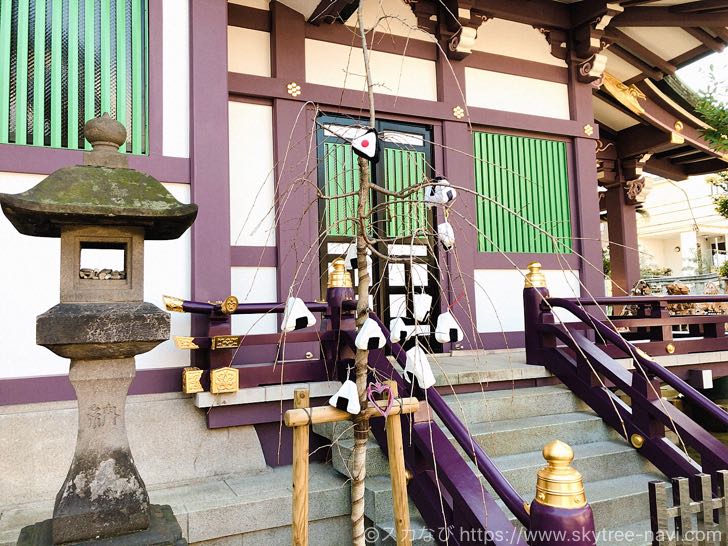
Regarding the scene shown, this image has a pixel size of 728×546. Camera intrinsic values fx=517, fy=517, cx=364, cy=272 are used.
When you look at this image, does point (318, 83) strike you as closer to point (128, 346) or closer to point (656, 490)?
point (128, 346)

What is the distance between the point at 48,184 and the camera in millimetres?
2490

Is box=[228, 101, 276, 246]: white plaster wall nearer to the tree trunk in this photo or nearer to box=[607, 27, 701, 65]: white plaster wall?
the tree trunk

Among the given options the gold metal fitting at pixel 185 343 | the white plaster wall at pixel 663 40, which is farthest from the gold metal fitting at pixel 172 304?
the white plaster wall at pixel 663 40

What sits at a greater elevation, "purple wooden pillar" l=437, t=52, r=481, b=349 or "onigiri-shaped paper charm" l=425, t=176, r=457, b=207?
"purple wooden pillar" l=437, t=52, r=481, b=349

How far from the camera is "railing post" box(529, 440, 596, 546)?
214 centimetres

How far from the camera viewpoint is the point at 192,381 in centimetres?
375

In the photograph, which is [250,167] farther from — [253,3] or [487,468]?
[487,468]

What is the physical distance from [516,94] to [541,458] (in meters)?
4.76

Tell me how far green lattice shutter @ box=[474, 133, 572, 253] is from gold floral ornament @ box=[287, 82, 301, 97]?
2.35m

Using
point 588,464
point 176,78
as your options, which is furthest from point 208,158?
point 588,464

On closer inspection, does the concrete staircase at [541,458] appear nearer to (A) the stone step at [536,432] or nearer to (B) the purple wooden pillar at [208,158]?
(A) the stone step at [536,432]

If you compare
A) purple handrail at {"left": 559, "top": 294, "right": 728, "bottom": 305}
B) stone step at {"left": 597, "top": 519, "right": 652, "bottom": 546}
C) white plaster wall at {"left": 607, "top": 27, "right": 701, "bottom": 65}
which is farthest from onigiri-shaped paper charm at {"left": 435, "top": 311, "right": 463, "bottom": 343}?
white plaster wall at {"left": 607, "top": 27, "right": 701, "bottom": 65}

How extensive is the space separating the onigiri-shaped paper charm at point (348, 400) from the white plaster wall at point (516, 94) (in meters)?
5.20

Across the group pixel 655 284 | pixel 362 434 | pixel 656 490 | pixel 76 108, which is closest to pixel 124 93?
pixel 76 108
